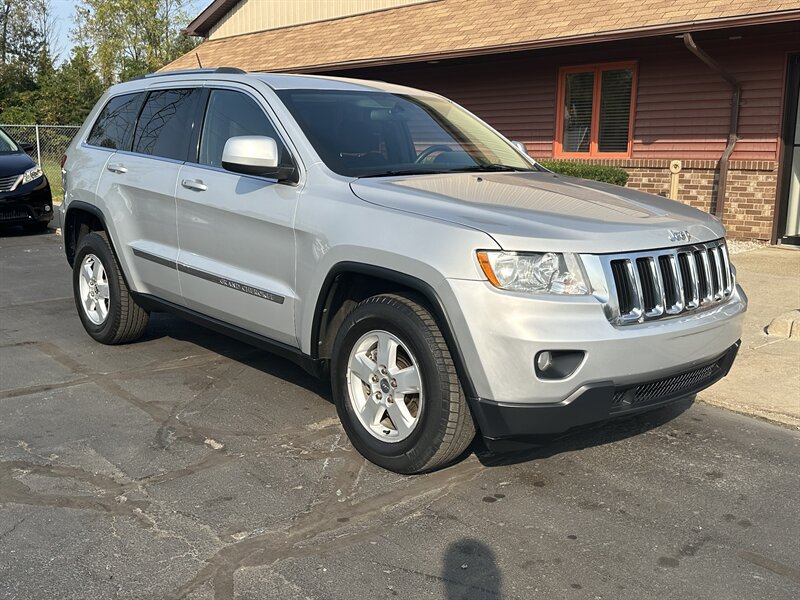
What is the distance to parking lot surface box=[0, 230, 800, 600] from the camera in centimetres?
310

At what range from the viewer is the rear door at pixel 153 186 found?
5.30 m

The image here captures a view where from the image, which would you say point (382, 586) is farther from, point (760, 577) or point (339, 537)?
point (760, 577)

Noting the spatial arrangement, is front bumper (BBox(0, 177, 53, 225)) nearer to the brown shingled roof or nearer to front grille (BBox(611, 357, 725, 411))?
the brown shingled roof

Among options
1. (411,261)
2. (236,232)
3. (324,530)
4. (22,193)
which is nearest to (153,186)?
(236,232)

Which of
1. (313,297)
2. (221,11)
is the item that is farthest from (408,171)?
(221,11)

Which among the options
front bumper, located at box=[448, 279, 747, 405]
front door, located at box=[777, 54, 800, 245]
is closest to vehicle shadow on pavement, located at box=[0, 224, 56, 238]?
front door, located at box=[777, 54, 800, 245]

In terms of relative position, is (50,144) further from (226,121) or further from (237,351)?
(226,121)

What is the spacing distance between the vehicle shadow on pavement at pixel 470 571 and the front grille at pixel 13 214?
11220 mm

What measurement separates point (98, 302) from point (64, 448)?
2.15m

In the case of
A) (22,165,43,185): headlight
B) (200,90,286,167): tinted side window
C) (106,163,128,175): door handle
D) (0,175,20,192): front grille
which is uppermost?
(200,90,286,167): tinted side window

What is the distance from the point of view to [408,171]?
4543 mm

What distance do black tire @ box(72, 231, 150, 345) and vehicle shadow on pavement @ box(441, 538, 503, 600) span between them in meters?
3.52

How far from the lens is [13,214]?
1255cm

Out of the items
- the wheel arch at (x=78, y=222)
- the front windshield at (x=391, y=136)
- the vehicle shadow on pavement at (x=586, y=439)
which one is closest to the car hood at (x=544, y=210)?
the front windshield at (x=391, y=136)
